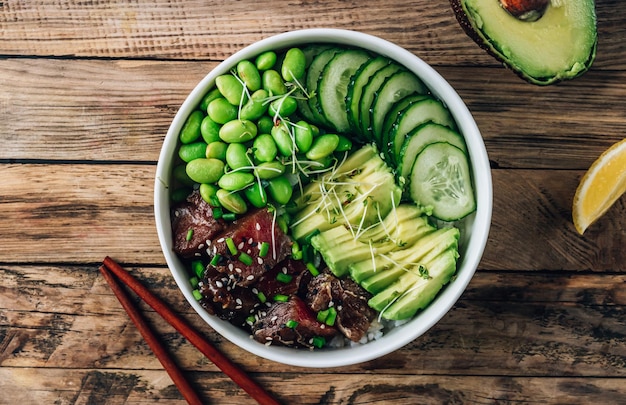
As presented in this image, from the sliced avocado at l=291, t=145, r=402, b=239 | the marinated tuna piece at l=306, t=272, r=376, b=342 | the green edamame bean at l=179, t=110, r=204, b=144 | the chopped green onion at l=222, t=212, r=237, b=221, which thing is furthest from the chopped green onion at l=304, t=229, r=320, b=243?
the green edamame bean at l=179, t=110, r=204, b=144

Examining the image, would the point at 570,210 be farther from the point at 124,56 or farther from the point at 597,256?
the point at 124,56

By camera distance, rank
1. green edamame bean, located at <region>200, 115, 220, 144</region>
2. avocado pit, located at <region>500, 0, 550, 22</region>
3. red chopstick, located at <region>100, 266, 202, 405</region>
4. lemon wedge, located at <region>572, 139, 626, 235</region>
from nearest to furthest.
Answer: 1. avocado pit, located at <region>500, 0, 550, 22</region>
2. green edamame bean, located at <region>200, 115, 220, 144</region>
3. lemon wedge, located at <region>572, 139, 626, 235</region>
4. red chopstick, located at <region>100, 266, 202, 405</region>

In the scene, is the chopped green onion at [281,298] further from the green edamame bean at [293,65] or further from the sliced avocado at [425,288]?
the green edamame bean at [293,65]

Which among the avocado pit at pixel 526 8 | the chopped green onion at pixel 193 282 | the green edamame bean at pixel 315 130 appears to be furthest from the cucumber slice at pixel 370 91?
the chopped green onion at pixel 193 282

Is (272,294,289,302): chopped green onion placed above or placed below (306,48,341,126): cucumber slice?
below

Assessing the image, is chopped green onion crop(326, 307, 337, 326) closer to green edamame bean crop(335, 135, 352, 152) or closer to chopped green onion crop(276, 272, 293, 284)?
chopped green onion crop(276, 272, 293, 284)

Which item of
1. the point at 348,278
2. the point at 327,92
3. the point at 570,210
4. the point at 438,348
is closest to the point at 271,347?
the point at 348,278
